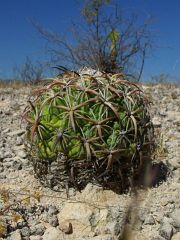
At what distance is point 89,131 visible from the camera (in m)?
3.04

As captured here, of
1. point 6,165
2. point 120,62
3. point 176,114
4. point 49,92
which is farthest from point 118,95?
point 120,62

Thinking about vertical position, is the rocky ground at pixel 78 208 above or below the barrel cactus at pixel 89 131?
below

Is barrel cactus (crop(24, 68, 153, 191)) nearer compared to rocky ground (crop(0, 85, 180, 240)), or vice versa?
rocky ground (crop(0, 85, 180, 240))

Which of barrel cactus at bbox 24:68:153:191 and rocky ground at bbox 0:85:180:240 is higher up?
barrel cactus at bbox 24:68:153:191

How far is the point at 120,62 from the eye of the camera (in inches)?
438

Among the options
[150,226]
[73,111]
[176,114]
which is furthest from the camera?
[176,114]

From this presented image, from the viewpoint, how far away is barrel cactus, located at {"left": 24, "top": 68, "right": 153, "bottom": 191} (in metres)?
3.05

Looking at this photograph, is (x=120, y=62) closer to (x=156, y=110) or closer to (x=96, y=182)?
(x=156, y=110)

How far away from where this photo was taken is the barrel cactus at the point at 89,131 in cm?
305

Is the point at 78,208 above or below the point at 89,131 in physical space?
below

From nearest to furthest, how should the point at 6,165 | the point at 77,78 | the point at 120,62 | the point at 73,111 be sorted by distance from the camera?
the point at 73,111 < the point at 77,78 < the point at 6,165 < the point at 120,62

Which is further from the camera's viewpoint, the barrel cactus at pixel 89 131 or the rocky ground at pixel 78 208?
the barrel cactus at pixel 89 131

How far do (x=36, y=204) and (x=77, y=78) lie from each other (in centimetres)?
89

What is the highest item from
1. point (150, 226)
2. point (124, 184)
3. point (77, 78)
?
point (77, 78)
